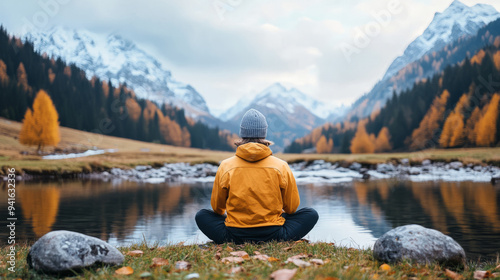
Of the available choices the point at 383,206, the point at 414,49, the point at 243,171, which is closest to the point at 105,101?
the point at 383,206

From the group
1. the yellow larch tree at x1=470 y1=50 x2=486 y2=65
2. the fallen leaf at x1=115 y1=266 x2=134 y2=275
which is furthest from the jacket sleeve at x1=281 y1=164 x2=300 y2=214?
the yellow larch tree at x1=470 y1=50 x2=486 y2=65

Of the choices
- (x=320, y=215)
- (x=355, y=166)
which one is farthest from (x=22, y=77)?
(x=320, y=215)

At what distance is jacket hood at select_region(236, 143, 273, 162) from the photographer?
5293 mm

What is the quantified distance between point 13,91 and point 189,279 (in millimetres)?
91291

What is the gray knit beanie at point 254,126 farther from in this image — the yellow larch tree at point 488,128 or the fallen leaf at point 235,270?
the yellow larch tree at point 488,128

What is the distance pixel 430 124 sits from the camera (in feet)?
253

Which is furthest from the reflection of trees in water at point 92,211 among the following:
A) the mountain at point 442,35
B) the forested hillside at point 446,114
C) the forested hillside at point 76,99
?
the mountain at point 442,35

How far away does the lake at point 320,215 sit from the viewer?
935 centimetres

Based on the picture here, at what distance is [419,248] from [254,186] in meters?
2.29

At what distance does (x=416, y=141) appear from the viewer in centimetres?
7912

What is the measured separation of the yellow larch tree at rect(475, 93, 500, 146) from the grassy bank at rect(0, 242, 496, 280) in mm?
65309

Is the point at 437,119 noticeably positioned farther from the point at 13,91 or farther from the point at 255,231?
the point at 13,91

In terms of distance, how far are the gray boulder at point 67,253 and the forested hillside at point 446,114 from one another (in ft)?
223

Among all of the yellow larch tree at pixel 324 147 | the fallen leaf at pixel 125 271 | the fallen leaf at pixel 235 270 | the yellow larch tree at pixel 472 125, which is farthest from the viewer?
the yellow larch tree at pixel 324 147
